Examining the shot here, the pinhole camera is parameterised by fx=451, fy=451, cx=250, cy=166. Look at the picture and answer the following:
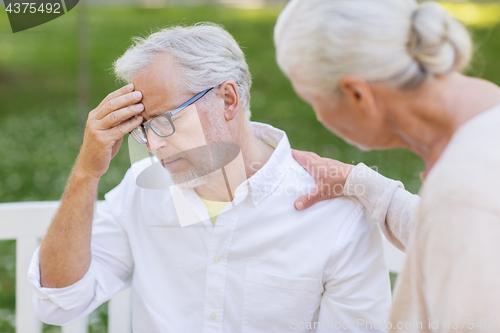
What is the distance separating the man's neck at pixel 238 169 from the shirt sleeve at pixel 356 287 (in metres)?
0.41

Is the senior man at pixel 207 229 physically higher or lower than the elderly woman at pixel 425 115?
lower

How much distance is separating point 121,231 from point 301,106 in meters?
5.61

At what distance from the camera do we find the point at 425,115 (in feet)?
2.89

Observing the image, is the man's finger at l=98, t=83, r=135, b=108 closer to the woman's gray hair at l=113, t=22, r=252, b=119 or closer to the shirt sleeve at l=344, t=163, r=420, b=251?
the woman's gray hair at l=113, t=22, r=252, b=119

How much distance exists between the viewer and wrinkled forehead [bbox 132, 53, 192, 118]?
1.47 meters

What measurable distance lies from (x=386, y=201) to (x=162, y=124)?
76 cm

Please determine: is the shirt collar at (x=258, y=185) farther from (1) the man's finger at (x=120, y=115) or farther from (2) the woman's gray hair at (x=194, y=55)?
(1) the man's finger at (x=120, y=115)

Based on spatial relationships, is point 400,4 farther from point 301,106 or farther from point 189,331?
point 301,106

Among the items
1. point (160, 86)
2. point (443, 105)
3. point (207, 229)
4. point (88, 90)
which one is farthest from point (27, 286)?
point (88, 90)

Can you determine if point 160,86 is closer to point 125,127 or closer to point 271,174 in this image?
point 125,127

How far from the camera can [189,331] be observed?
1.59m

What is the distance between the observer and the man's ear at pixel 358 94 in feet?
2.86

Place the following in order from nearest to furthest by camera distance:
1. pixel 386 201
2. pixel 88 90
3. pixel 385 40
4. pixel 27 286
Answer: pixel 385 40 → pixel 386 201 → pixel 27 286 → pixel 88 90

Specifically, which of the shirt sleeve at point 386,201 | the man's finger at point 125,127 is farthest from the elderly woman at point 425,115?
the man's finger at point 125,127
